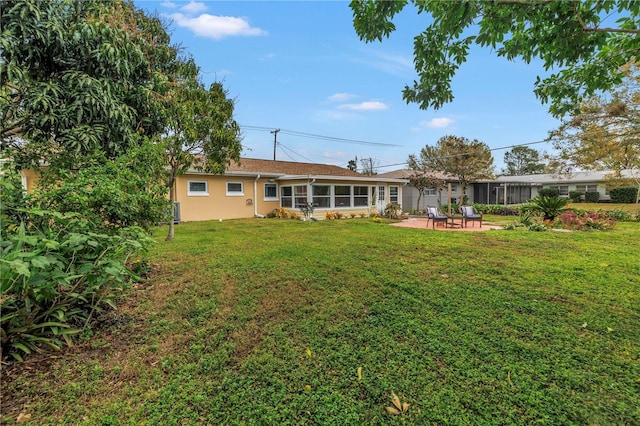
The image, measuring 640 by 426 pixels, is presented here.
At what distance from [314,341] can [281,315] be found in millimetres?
672

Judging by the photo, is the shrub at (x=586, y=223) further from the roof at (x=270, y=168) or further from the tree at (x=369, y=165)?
the tree at (x=369, y=165)

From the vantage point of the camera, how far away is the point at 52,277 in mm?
2393

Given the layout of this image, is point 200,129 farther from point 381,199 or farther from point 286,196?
point 381,199

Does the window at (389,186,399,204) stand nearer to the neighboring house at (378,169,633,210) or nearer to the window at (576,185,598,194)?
the neighboring house at (378,169,633,210)

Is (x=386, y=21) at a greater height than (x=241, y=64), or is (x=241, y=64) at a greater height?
(x=241, y=64)

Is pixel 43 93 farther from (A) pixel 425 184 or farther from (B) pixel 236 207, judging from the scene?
(A) pixel 425 184

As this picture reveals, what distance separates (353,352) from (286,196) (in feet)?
46.9

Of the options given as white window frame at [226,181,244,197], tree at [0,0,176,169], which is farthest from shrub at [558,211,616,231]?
white window frame at [226,181,244,197]

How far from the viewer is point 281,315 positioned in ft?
11.5

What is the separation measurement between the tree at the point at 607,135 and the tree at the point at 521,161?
3940 cm

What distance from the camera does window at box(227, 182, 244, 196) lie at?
15172 mm

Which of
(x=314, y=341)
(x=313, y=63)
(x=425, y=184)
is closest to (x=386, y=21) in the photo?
(x=314, y=341)

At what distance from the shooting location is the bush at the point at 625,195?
2577 cm

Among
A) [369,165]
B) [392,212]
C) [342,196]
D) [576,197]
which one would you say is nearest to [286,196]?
[342,196]
